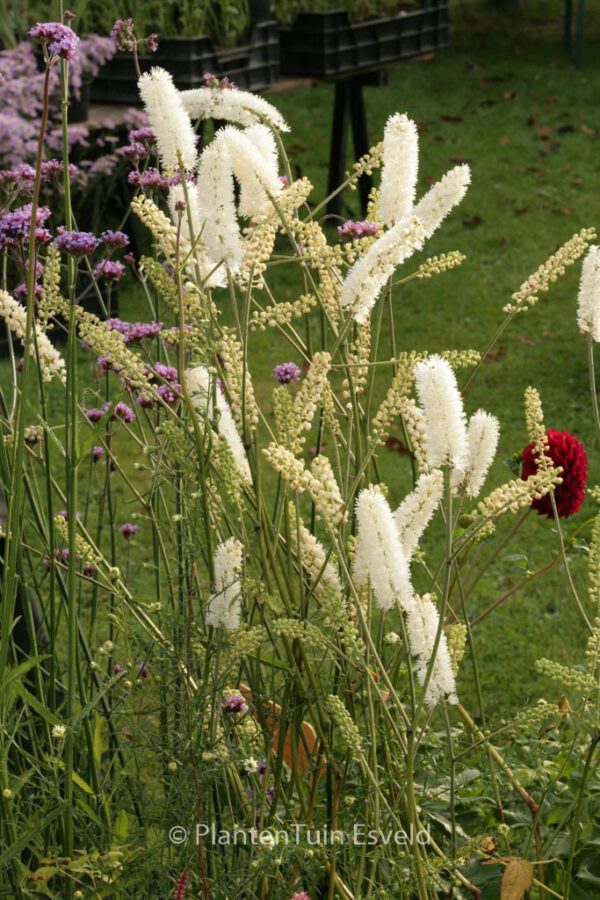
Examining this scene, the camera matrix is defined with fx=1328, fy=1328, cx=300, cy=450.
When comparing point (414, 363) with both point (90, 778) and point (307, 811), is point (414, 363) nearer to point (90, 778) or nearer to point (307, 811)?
point (307, 811)

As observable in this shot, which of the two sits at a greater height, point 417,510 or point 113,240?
point 113,240

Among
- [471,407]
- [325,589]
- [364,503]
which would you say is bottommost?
[471,407]

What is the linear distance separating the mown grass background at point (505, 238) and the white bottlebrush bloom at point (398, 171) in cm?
59

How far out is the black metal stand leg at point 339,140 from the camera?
6.37 m

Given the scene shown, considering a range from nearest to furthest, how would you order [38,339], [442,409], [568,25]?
[442,409]
[38,339]
[568,25]

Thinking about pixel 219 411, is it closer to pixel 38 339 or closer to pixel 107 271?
pixel 38 339

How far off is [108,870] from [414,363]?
70cm

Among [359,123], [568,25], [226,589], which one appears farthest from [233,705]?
[568,25]

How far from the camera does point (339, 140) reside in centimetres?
639

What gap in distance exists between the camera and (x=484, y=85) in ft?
30.0

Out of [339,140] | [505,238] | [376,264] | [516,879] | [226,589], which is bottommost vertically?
[505,238]

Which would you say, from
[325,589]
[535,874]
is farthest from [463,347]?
[325,589]

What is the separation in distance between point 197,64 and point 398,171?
4.38 meters

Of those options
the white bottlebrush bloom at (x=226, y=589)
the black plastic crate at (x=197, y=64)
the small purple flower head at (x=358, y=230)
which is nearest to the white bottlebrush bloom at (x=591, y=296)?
the small purple flower head at (x=358, y=230)
